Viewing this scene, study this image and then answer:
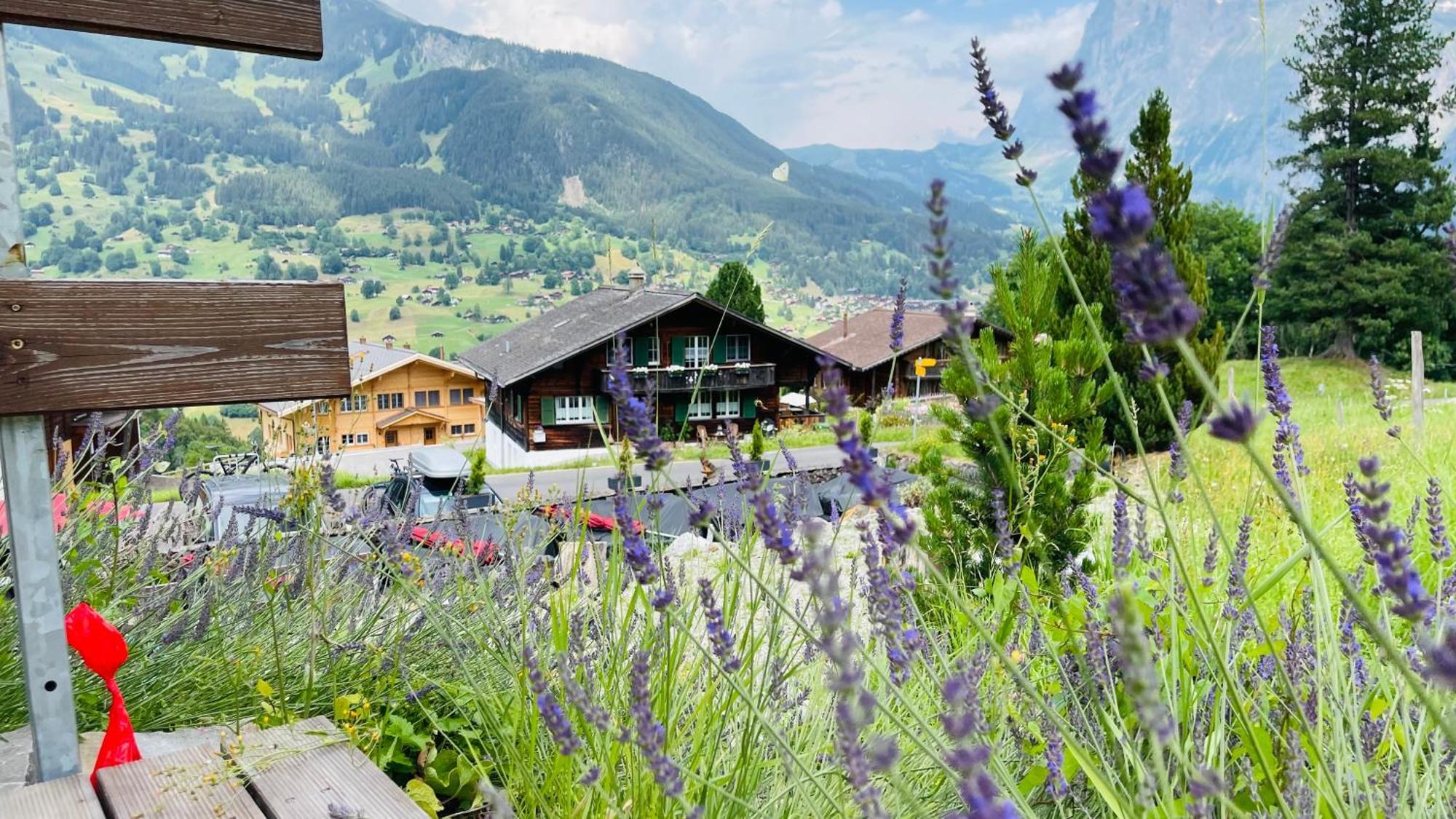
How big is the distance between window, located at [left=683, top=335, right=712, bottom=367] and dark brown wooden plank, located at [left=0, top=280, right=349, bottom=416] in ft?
110

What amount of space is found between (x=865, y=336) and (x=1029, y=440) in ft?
148

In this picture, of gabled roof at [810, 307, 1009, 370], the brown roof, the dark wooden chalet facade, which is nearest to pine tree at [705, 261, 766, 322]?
the dark wooden chalet facade

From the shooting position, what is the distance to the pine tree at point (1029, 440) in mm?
3895

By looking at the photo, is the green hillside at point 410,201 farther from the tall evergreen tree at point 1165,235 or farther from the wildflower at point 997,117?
the wildflower at point 997,117

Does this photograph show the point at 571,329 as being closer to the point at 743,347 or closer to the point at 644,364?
the point at 644,364

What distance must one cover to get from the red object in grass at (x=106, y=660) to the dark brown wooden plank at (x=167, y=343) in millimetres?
369

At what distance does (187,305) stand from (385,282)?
14869 centimetres

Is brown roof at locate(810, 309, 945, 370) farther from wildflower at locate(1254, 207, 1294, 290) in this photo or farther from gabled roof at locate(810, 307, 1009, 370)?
wildflower at locate(1254, 207, 1294, 290)

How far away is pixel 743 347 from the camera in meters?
38.6

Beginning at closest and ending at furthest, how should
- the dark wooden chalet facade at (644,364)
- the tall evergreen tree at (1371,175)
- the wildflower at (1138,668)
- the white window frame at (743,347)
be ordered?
1. the wildflower at (1138,668)
2. the tall evergreen tree at (1371,175)
3. the dark wooden chalet facade at (644,364)
4. the white window frame at (743,347)

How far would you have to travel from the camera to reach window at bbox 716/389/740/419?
3703 cm

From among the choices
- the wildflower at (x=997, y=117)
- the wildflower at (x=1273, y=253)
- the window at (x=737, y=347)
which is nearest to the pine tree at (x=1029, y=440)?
the wildflower at (x=1273, y=253)

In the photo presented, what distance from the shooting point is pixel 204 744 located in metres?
1.76

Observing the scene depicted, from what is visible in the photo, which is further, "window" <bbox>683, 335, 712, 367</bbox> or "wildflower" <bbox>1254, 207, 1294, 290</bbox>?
"window" <bbox>683, 335, 712, 367</bbox>
